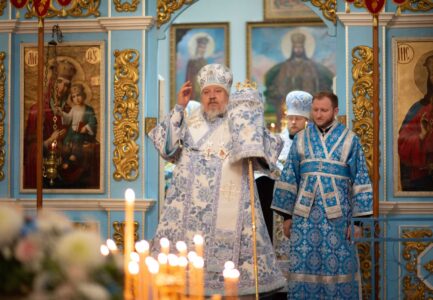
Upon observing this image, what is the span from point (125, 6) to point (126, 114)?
1060mm

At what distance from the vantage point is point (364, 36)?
8.59 m

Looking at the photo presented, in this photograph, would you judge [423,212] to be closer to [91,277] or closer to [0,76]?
[0,76]

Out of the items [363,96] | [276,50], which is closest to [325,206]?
[363,96]

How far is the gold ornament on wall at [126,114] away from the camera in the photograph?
8758mm

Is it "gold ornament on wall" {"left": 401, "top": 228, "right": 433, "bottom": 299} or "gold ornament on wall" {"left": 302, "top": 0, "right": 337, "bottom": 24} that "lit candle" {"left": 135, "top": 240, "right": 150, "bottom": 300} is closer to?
"gold ornament on wall" {"left": 401, "top": 228, "right": 433, "bottom": 299}

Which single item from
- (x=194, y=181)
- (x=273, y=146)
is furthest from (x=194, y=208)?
(x=273, y=146)

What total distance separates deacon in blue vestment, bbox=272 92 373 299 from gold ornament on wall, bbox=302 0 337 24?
1.90 meters

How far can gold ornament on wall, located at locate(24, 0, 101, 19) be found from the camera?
894 cm

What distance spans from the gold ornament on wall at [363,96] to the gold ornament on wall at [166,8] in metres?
1.78

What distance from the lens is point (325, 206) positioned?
23.0 ft

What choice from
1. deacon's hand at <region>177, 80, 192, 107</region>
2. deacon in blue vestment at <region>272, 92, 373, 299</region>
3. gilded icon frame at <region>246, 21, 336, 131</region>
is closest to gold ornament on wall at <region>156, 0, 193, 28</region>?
deacon's hand at <region>177, 80, 192, 107</region>

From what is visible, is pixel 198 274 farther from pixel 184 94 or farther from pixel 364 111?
pixel 364 111

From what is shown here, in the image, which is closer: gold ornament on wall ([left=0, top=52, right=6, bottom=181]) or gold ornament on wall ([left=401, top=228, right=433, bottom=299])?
gold ornament on wall ([left=401, top=228, right=433, bottom=299])

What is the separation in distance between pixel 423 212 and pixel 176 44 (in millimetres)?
6824
